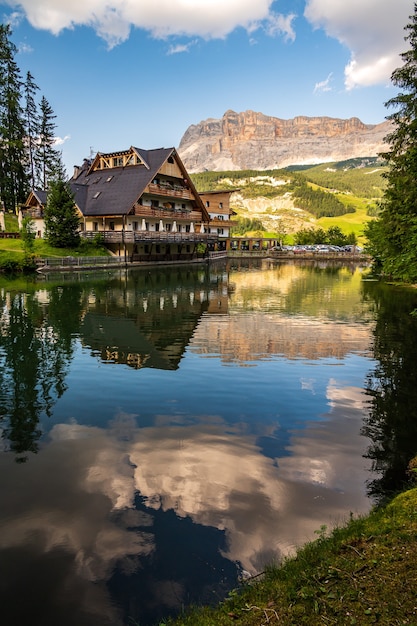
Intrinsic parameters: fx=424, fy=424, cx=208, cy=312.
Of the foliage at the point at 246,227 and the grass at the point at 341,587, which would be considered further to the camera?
the foliage at the point at 246,227

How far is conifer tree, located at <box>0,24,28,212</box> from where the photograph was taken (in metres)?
64.1

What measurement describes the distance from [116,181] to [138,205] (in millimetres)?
7869

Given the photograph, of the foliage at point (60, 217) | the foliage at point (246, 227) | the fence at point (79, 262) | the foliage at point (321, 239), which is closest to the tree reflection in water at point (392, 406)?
the fence at point (79, 262)

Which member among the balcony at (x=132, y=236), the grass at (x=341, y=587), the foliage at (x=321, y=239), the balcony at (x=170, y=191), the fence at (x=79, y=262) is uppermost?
the balcony at (x=170, y=191)

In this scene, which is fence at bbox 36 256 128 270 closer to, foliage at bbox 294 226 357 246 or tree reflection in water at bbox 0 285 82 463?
tree reflection in water at bbox 0 285 82 463

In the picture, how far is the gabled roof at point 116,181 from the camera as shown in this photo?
59.9m

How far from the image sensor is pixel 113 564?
5746 millimetres

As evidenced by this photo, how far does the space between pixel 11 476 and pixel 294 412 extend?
→ 22.2 ft

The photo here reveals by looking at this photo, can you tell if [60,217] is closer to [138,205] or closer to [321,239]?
[138,205]

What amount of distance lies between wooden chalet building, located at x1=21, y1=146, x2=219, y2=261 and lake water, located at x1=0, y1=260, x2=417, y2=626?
40934mm

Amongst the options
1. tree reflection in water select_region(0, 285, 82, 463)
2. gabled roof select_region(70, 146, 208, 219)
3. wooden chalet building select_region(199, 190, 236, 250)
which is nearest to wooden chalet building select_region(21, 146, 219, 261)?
gabled roof select_region(70, 146, 208, 219)

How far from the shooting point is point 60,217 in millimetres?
53000

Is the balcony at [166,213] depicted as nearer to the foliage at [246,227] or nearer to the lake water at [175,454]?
the lake water at [175,454]

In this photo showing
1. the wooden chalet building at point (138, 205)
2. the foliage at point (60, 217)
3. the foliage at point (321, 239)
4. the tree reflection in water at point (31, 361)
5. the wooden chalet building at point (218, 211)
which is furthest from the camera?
the foliage at point (321, 239)
